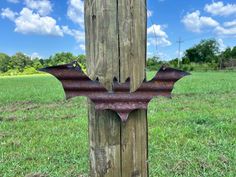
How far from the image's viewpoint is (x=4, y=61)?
6631 cm

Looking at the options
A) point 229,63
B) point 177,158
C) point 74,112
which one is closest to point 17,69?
point 229,63

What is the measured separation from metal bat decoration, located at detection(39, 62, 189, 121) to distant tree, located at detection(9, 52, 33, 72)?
200 feet

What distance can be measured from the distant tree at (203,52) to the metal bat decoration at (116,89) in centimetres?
6712

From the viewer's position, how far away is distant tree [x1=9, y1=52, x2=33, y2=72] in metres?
60.5

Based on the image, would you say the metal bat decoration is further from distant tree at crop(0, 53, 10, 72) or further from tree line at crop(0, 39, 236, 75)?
distant tree at crop(0, 53, 10, 72)

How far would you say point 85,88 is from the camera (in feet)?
3.64

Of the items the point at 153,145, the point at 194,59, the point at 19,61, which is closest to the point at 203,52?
the point at 194,59

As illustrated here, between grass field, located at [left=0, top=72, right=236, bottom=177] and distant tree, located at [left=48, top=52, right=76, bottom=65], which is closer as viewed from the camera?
distant tree, located at [left=48, top=52, right=76, bottom=65]

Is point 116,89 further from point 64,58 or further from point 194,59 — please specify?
point 194,59

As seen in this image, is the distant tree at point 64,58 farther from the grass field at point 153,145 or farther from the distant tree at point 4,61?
the distant tree at point 4,61

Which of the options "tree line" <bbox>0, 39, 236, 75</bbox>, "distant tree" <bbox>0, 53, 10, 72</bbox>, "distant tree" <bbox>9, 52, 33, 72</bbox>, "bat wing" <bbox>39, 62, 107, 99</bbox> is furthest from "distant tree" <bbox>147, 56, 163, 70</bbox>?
"distant tree" <bbox>0, 53, 10, 72</bbox>

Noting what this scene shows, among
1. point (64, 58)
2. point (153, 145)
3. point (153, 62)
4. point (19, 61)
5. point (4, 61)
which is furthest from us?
point (4, 61)

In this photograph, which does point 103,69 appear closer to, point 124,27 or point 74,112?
point 124,27

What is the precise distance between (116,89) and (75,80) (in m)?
0.15
